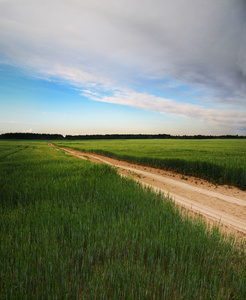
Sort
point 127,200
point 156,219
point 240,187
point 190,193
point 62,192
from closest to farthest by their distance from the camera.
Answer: point 156,219 → point 127,200 → point 62,192 → point 190,193 → point 240,187

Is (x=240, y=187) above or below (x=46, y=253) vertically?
below

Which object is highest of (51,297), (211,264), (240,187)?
(51,297)

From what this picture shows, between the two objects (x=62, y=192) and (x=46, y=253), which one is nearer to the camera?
(x=46, y=253)

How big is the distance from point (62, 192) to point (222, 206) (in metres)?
6.26

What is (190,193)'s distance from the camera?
A: 880 centimetres

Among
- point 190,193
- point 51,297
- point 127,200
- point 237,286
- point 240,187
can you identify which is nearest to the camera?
point 51,297

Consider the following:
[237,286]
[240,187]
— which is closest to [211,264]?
[237,286]

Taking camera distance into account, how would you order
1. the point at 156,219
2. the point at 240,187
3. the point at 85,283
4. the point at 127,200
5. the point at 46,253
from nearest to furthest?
the point at 85,283, the point at 46,253, the point at 156,219, the point at 127,200, the point at 240,187

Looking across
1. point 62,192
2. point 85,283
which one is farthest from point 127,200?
point 85,283

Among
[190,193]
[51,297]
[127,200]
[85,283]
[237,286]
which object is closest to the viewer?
[51,297]

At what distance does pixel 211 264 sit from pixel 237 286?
17.5 inches

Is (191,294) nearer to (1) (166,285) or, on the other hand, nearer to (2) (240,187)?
(1) (166,285)

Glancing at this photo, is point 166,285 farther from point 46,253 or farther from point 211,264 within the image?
point 46,253

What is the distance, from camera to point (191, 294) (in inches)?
80.4
